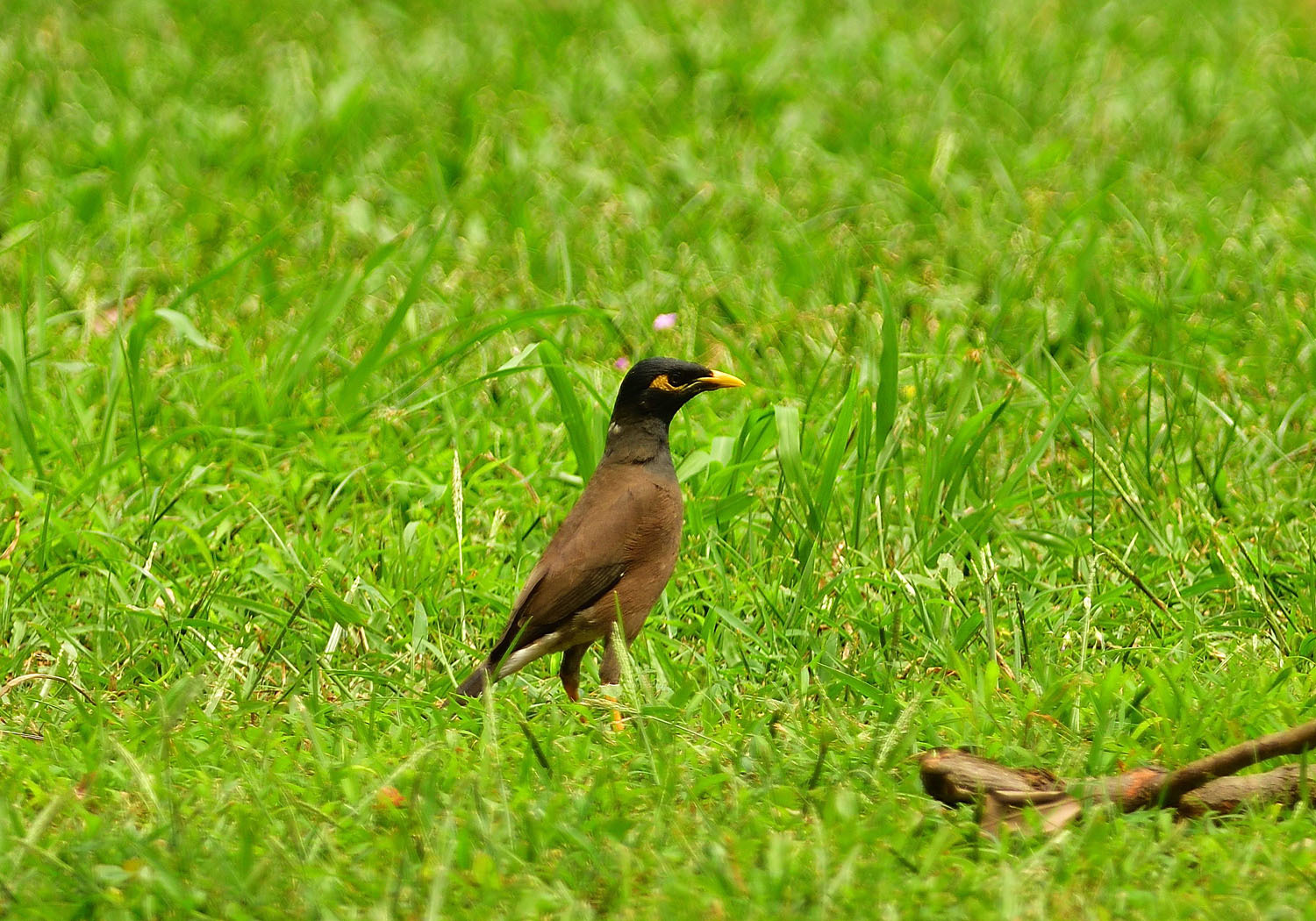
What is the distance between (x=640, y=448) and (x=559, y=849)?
1629mm

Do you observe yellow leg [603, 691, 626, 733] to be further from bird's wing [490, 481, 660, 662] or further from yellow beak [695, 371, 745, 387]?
yellow beak [695, 371, 745, 387]

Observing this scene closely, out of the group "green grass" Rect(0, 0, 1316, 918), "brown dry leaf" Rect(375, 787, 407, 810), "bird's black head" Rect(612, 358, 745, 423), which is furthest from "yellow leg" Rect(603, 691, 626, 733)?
"bird's black head" Rect(612, 358, 745, 423)

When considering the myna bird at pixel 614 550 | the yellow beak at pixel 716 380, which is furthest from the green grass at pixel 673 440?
the yellow beak at pixel 716 380

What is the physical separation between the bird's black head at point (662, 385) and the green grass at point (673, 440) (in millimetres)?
410

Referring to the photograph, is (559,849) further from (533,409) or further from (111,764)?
(533,409)

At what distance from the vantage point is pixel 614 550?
4.49 meters

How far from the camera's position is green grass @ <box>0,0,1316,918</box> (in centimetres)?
340

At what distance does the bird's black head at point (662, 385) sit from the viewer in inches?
190

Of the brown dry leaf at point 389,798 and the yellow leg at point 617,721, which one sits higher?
the brown dry leaf at point 389,798

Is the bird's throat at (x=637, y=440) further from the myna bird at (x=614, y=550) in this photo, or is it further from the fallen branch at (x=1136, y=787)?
the fallen branch at (x=1136, y=787)

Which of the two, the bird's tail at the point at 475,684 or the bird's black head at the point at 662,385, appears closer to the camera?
the bird's tail at the point at 475,684

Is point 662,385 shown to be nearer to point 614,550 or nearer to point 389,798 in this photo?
point 614,550

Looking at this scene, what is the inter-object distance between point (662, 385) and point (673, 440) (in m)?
1.16

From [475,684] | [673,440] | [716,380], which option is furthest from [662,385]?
[673,440]
